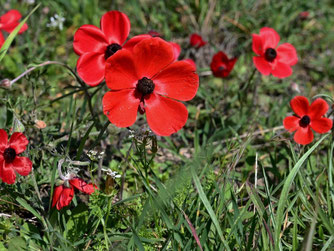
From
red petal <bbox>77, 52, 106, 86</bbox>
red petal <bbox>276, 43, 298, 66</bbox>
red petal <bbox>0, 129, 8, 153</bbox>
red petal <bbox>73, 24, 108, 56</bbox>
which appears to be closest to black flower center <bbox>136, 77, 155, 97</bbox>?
red petal <bbox>77, 52, 106, 86</bbox>

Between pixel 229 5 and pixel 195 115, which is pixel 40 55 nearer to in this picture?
pixel 195 115

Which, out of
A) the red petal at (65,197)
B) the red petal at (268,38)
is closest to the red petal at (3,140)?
the red petal at (65,197)

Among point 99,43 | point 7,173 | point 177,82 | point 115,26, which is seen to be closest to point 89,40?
point 99,43

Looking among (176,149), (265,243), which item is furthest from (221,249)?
(176,149)

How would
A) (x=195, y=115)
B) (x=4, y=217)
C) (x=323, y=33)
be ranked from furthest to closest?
(x=323, y=33), (x=195, y=115), (x=4, y=217)

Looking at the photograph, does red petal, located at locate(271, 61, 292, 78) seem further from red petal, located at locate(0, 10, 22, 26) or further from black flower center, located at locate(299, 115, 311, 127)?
red petal, located at locate(0, 10, 22, 26)

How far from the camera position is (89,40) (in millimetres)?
2123

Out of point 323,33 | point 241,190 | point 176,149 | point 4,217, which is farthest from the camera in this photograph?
point 323,33

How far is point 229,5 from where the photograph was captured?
13.7 feet

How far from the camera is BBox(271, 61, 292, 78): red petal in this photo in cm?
270

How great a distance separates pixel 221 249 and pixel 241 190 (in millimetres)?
602

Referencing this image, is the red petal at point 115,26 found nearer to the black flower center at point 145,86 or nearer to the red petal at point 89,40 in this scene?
the red petal at point 89,40

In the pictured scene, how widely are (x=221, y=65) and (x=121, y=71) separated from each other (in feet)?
4.76

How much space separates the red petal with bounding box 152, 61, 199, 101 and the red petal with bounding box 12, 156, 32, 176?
26.3 inches
